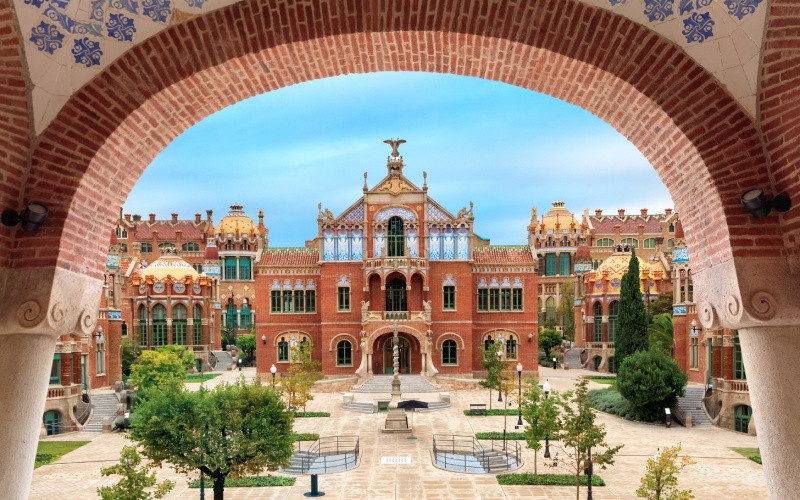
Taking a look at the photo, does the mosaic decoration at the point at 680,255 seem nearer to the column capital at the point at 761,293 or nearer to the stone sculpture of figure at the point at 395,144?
the stone sculpture of figure at the point at 395,144

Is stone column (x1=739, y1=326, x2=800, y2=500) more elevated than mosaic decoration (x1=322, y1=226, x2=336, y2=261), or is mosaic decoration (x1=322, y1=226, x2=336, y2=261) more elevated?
mosaic decoration (x1=322, y1=226, x2=336, y2=261)

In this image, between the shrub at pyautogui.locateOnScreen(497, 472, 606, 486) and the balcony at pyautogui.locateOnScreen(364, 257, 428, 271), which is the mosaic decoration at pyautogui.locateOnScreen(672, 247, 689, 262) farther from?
the shrub at pyautogui.locateOnScreen(497, 472, 606, 486)

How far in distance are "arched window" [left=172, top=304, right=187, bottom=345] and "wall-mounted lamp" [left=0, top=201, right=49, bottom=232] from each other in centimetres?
5424

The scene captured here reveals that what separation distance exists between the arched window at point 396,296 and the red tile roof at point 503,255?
4.83m

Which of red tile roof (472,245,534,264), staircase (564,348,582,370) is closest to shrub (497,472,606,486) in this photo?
red tile roof (472,245,534,264)

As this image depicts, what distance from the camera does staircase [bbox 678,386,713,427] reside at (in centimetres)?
3161

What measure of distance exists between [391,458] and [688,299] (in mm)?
26554

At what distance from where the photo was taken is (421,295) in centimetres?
4375

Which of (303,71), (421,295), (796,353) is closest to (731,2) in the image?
(796,353)

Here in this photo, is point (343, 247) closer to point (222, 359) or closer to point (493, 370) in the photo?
point (493, 370)

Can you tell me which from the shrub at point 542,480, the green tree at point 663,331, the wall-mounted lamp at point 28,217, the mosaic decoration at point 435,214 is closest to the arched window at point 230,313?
the mosaic decoration at point 435,214

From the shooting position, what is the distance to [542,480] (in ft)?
65.9

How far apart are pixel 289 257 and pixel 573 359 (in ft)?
95.6

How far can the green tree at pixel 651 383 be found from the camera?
101 ft
